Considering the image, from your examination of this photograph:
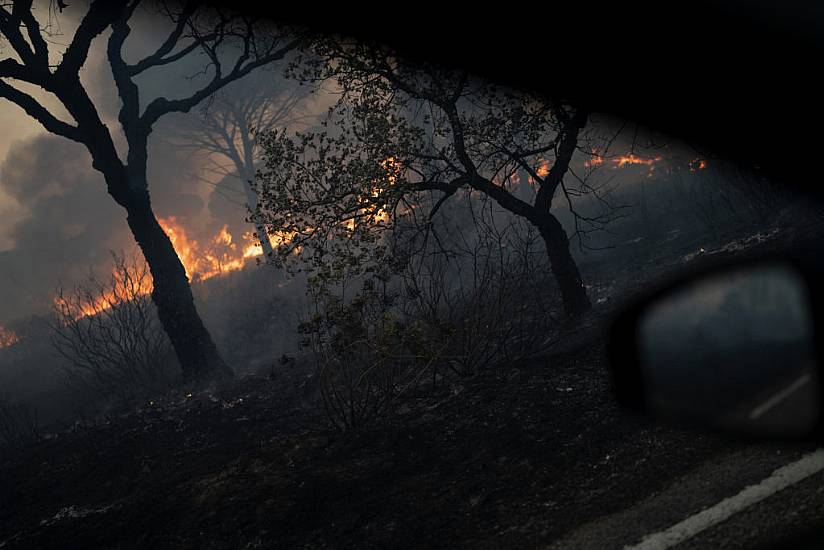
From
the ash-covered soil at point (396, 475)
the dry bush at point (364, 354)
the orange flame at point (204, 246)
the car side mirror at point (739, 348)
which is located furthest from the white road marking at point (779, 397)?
the orange flame at point (204, 246)

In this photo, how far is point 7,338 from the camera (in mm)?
34500

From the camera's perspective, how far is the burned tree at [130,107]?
1211cm

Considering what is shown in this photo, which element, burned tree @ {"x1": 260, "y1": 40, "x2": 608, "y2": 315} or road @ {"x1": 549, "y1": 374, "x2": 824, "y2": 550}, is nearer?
road @ {"x1": 549, "y1": 374, "x2": 824, "y2": 550}

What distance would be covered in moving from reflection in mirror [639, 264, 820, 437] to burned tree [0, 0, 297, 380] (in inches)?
402

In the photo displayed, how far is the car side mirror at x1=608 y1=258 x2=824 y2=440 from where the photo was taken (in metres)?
3.29

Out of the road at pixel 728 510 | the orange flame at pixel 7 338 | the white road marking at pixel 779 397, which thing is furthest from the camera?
the orange flame at pixel 7 338

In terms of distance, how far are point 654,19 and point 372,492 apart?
852 centimetres

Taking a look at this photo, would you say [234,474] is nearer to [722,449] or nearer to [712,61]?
[722,449]

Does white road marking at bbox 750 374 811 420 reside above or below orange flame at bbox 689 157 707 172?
below

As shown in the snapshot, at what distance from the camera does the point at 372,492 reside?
397 cm

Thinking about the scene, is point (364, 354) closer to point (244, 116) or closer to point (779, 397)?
point (779, 397)

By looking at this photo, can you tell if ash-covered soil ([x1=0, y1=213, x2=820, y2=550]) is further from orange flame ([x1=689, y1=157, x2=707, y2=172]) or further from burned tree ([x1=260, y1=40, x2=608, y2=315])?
orange flame ([x1=689, y1=157, x2=707, y2=172])

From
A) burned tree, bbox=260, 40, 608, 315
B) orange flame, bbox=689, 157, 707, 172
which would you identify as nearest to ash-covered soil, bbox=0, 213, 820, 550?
burned tree, bbox=260, 40, 608, 315

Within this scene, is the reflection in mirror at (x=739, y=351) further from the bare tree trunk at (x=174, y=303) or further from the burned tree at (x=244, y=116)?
the burned tree at (x=244, y=116)
